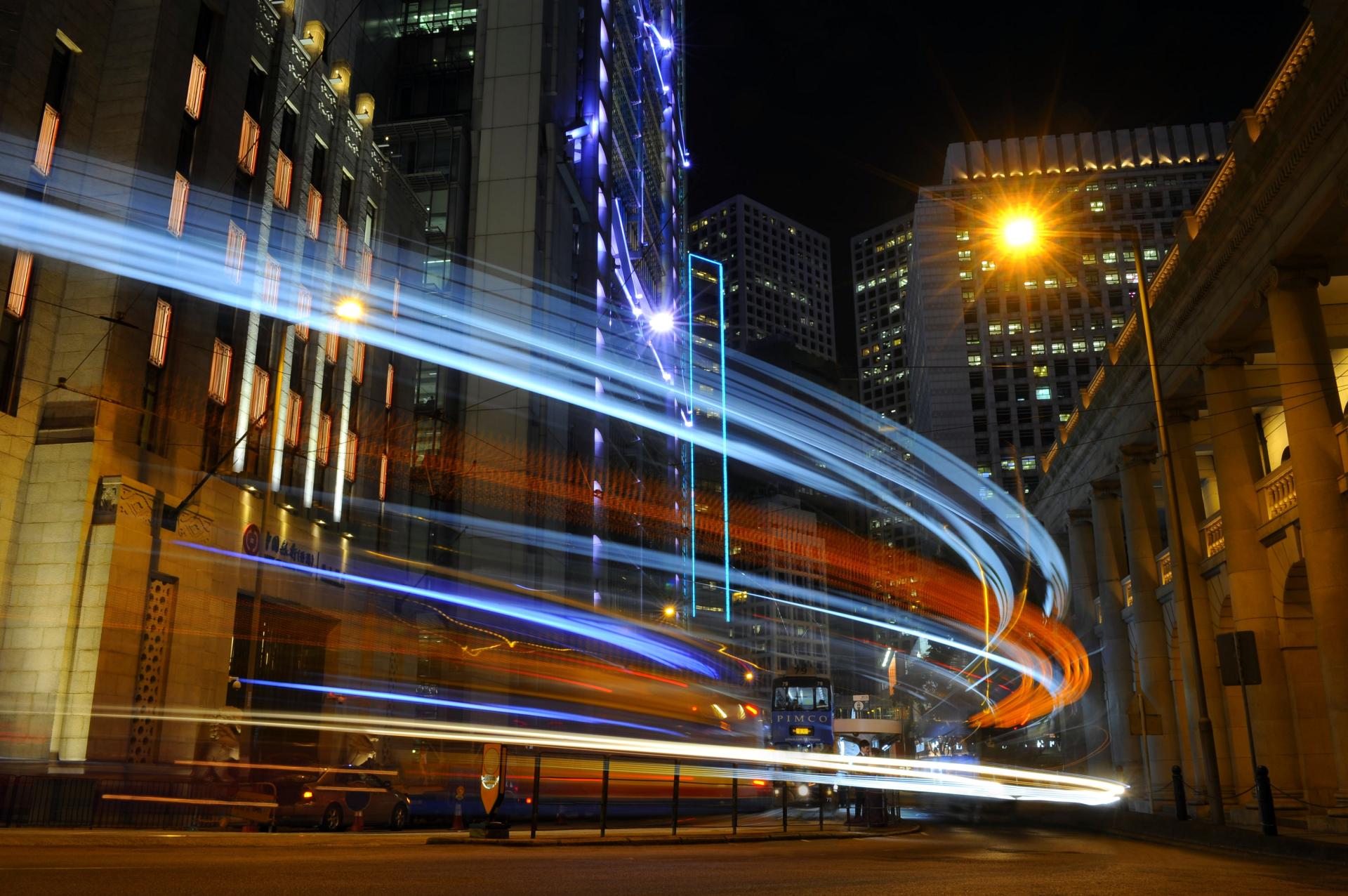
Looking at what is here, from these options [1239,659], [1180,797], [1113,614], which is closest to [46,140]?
[1239,659]

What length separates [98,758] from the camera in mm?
26781

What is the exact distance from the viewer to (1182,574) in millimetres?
25438

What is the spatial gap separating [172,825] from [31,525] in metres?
9.81

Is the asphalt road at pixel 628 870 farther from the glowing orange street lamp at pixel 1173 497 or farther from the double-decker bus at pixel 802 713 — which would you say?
the double-decker bus at pixel 802 713

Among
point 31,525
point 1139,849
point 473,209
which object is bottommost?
point 1139,849

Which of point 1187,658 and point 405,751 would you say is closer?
point 1187,658

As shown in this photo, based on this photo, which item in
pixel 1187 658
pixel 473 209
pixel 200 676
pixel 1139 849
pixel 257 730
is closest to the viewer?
pixel 1139 849

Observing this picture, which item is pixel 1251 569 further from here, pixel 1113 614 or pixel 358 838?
pixel 358 838

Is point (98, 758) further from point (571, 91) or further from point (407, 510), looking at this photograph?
point (571, 91)

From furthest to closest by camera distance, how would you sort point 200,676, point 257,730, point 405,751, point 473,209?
point 473,209 → point 257,730 → point 200,676 → point 405,751

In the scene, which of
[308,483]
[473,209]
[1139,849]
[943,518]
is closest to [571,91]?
[473,209]

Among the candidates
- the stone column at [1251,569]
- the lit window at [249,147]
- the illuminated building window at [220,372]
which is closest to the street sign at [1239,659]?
the stone column at [1251,569]

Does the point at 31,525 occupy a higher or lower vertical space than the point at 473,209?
lower

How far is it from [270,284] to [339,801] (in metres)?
21.2
